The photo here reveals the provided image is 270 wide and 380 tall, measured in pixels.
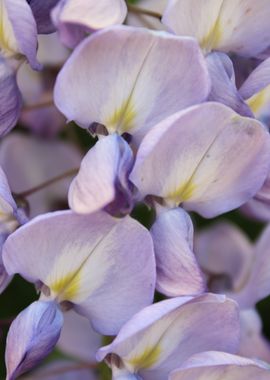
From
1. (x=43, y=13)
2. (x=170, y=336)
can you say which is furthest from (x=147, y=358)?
(x=43, y=13)

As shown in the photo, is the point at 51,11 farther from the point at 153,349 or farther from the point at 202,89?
the point at 153,349

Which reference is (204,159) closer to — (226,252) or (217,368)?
(217,368)

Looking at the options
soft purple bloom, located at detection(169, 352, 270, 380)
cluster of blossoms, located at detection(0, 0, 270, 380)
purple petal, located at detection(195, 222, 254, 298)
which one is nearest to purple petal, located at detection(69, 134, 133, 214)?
cluster of blossoms, located at detection(0, 0, 270, 380)

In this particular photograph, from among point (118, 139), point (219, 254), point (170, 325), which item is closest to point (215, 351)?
point (170, 325)

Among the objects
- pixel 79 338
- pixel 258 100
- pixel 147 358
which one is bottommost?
pixel 79 338

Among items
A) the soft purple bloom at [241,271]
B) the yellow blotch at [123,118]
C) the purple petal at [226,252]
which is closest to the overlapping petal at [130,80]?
the yellow blotch at [123,118]

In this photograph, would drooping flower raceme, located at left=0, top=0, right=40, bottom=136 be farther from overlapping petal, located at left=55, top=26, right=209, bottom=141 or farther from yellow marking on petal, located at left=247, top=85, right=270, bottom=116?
yellow marking on petal, located at left=247, top=85, right=270, bottom=116
